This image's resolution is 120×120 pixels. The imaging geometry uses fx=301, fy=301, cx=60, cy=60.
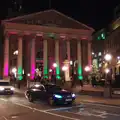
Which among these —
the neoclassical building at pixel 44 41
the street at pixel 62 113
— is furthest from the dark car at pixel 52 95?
the neoclassical building at pixel 44 41

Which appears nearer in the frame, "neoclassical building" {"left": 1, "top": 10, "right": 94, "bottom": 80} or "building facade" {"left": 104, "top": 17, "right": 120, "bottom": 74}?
"building facade" {"left": 104, "top": 17, "right": 120, "bottom": 74}

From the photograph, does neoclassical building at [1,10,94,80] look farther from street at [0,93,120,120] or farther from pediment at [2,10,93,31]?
street at [0,93,120,120]

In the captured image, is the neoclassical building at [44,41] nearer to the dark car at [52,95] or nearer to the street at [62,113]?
the dark car at [52,95]

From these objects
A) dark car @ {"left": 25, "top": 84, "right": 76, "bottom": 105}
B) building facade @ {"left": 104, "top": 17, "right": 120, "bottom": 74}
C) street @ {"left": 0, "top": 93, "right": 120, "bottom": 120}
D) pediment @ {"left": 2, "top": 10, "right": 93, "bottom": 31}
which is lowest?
street @ {"left": 0, "top": 93, "right": 120, "bottom": 120}

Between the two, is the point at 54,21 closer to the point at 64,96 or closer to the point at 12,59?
the point at 12,59

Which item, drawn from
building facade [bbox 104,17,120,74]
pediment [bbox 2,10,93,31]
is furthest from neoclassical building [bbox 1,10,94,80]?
building facade [bbox 104,17,120,74]

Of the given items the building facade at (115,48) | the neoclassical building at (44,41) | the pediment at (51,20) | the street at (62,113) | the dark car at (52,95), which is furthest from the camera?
the pediment at (51,20)

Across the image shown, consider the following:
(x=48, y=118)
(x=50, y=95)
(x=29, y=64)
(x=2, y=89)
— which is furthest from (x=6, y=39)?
(x=48, y=118)

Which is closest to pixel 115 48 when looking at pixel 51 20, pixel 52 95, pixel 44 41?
pixel 44 41

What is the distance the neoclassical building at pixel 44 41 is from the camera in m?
76.3

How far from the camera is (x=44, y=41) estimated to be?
79750 mm

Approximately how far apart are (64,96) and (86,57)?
66.1 meters

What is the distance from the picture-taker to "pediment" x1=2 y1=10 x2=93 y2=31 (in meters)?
78.0

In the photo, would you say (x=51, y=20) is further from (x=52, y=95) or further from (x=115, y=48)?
(x=52, y=95)
